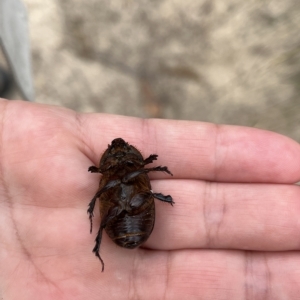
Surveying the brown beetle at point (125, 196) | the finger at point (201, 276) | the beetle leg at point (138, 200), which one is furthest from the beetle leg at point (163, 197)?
the finger at point (201, 276)

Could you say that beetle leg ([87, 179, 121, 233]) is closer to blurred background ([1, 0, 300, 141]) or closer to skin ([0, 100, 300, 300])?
skin ([0, 100, 300, 300])

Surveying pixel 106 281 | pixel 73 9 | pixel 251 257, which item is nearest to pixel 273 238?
pixel 251 257

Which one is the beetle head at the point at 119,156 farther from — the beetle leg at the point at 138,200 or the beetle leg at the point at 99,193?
the beetle leg at the point at 138,200

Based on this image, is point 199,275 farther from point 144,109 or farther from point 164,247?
point 144,109

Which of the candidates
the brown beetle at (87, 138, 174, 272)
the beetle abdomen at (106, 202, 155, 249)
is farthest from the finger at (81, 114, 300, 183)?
the beetle abdomen at (106, 202, 155, 249)

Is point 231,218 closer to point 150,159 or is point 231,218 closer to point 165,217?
point 165,217

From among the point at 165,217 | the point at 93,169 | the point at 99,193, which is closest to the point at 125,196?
the point at 99,193
